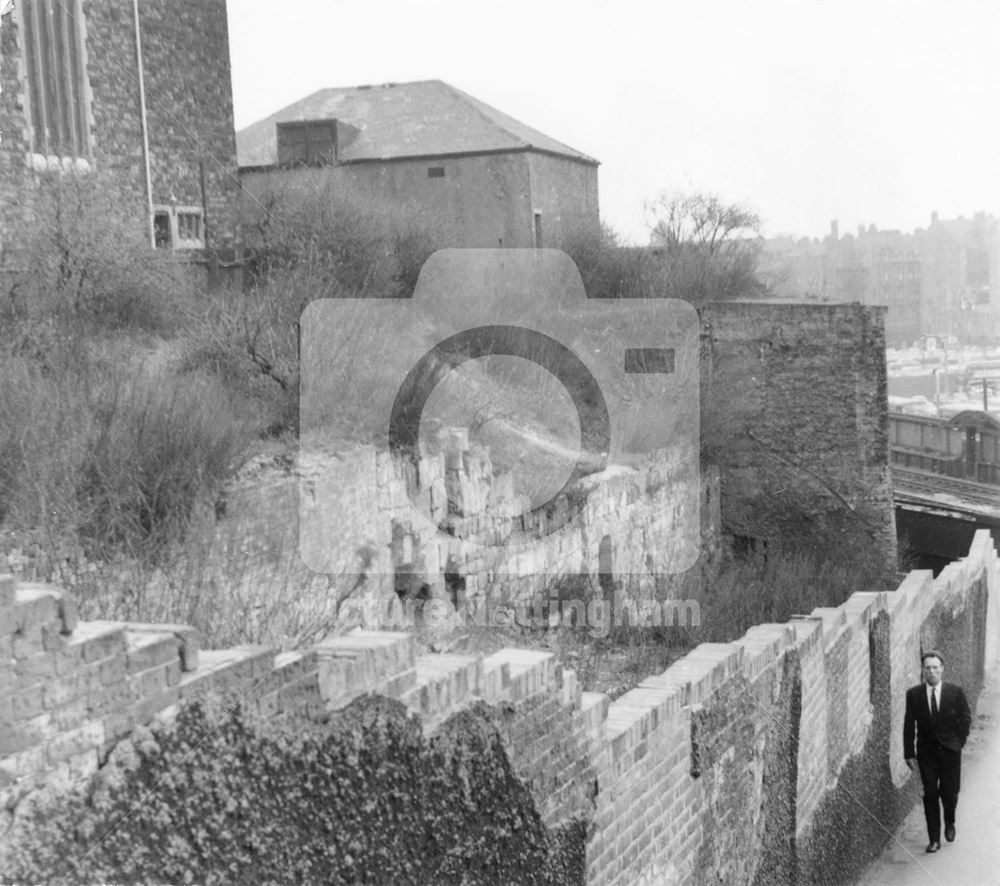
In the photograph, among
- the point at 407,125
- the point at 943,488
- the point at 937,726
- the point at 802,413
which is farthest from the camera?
the point at 943,488

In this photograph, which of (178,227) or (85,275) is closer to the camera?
(85,275)

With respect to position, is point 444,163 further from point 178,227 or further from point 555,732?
point 555,732

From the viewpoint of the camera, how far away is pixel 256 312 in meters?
12.5

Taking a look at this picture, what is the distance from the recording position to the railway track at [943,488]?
26.4 m

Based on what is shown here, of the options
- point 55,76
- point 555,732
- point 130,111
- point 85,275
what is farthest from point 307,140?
point 555,732

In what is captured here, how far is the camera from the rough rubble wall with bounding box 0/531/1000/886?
A: 349cm

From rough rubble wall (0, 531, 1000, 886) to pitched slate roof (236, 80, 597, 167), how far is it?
43.4ft

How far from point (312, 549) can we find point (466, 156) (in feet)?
44.5

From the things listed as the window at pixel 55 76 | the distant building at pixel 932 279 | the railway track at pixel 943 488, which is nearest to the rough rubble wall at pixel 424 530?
the window at pixel 55 76

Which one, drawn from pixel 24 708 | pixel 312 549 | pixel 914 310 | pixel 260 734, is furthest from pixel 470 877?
pixel 914 310

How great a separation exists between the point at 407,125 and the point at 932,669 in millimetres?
16500

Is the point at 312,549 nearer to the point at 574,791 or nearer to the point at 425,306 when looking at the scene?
the point at 574,791

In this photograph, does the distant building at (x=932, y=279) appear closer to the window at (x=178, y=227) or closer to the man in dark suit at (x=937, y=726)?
the window at (x=178, y=227)

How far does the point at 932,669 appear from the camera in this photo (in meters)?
9.23
